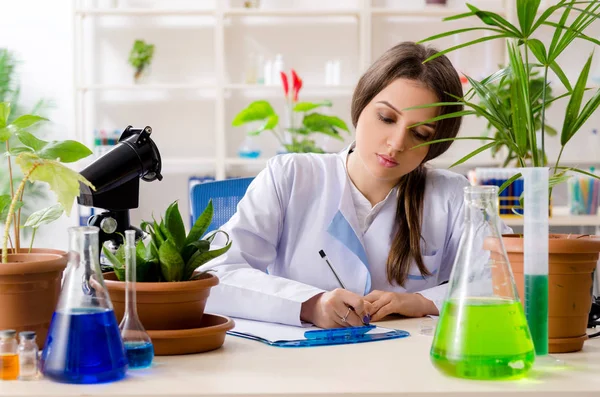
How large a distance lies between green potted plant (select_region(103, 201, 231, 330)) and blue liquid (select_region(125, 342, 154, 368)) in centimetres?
9

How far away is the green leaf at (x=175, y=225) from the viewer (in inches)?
41.8

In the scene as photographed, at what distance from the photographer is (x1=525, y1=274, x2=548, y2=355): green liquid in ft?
3.26

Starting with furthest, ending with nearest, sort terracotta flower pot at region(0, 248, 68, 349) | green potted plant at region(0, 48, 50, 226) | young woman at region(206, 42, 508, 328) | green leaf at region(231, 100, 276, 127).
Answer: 1. green potted plant at region(0, 48, 50, 226)
2. green leaf at region(231, 100, 276, 127)
3. young woman at region(206, 42, 508, 328)
4. terracotta flower pot at region(0, 248, 68, 349)

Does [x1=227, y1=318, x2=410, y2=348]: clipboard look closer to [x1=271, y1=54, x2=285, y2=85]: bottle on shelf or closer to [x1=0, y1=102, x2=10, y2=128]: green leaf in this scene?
[x1=0, y1=102, x2=10, y2=128]: green leaf

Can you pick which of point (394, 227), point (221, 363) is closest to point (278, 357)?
point (221, 363)

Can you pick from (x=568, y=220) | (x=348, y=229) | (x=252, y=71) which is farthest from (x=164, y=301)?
(x=252, y=71)

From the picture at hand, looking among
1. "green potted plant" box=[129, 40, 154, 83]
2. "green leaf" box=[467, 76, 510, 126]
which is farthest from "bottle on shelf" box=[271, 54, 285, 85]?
"green leaf" box=[467, 76, 510, 126]

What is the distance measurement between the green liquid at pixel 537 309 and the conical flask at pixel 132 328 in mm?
493

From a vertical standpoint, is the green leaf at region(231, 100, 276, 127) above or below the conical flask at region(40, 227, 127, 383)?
above

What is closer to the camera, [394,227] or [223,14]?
[394,227]

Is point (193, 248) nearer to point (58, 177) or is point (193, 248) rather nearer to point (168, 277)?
point (168, 277)

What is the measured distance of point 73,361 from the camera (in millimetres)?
863

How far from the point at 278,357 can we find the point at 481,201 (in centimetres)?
34

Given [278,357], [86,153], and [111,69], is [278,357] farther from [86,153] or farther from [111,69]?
[111,69]
